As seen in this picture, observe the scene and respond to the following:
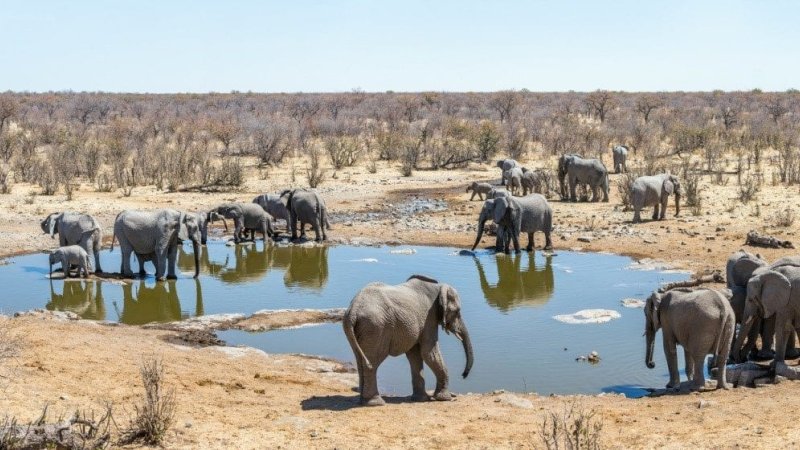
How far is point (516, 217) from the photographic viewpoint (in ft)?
64.2

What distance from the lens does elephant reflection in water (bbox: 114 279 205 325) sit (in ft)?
47.8

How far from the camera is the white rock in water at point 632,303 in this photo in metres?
14.8

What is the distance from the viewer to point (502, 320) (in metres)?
14.4

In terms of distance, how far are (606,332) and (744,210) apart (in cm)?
1119

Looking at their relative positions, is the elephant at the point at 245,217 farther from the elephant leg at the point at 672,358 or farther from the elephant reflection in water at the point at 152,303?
the elephant leg at the point at 672,358

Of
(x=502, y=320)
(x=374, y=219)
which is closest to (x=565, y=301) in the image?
(x=502, y=320)

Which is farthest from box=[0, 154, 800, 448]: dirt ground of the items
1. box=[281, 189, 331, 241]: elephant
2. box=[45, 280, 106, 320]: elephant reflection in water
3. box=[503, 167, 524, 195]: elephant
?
box=[503, 167, 524, 195]: elephant

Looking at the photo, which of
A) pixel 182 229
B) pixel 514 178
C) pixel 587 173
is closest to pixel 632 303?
pixel 182 229

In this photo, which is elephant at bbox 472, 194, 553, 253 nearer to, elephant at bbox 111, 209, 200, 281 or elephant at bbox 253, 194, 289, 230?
elephant at bbox 253, 194, 289, 230

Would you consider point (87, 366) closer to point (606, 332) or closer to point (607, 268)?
point (606, 332)

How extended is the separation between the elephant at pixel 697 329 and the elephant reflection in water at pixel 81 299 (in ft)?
28.9

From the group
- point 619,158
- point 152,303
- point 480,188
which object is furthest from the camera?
point 619,158

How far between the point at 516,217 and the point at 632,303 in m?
5.07

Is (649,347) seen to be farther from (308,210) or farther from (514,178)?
(514,178)
